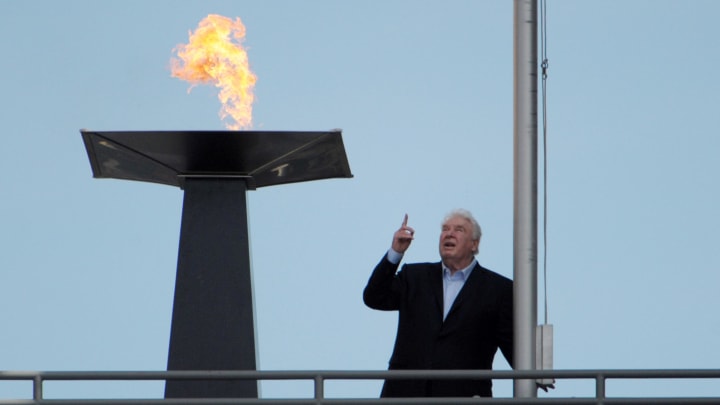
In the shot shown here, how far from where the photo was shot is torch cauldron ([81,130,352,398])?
1237 centimetres

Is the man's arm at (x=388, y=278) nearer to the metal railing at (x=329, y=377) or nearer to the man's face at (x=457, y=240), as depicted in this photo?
the man's face at (x=457, y=240)

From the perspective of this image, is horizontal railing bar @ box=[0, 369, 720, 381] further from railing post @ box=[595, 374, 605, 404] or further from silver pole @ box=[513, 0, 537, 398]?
silver pole @ box=[513, 0, 537, 398]

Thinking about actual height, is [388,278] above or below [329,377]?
above

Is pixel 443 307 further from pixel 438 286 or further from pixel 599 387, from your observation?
pixel 599 387

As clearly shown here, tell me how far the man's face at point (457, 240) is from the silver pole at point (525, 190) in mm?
430

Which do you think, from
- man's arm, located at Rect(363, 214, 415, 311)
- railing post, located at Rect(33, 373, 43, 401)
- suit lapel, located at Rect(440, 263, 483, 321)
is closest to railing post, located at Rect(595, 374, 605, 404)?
suit lapel, located at Rect(440, 263, 483, 321)

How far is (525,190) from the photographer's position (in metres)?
12.3

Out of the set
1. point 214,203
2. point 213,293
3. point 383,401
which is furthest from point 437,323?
point 214,203

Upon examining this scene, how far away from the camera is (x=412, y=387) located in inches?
457

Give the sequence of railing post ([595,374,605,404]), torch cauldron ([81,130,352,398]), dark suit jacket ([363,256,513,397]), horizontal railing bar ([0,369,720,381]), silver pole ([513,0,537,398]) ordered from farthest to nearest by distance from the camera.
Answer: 1. torch cauldron ([81,130,352,398])
2. silver pole ([513,0,537,398])
3. dark suit jacket ([363,256,513,397])
4. railing post ([595,374,605,404])
5. horizontal railing bar ([0,369,720,381])

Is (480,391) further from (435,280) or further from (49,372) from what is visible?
(49,372)

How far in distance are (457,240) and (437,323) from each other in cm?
55

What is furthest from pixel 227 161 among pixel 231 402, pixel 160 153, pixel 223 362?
pixel 231 402

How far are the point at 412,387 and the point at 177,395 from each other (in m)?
1.76
